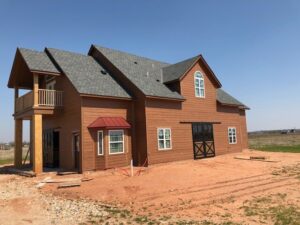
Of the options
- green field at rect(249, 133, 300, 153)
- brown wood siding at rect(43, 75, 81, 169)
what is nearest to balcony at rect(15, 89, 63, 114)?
brown wood siding at rect(43, 75, 81, 169)

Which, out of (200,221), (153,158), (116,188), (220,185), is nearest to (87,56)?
(153,158)

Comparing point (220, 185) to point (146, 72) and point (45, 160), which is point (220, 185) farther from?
point (45, 160)

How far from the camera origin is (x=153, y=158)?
62.7 ft

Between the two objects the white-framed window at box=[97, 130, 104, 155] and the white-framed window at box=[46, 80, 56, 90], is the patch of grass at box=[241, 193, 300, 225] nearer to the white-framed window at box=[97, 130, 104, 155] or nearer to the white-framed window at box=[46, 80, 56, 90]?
the white-framed window at box=[97, 130, 104, 155]

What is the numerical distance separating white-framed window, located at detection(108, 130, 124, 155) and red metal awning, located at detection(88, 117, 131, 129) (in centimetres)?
53

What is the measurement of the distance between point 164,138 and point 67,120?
22.0 feet

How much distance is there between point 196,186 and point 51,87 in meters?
13.7

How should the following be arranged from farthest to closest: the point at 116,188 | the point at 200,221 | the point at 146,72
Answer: the point at 146,72, the point at 116,188, the point at 200,221

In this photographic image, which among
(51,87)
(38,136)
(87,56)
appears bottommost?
(38,136)

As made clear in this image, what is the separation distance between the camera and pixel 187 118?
2206 centimetres

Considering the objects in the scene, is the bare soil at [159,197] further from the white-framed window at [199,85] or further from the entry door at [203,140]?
the white-framed window at [199,85]

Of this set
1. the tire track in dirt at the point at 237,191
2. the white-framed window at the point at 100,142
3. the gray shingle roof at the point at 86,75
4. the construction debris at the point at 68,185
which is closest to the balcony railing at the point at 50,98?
the gray shingle roof at the point at 86,75

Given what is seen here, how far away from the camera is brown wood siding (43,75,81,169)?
58.9 feet

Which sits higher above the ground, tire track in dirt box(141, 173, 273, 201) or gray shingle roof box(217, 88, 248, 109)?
gray shingle roof box(217, 88, 248, 109)
